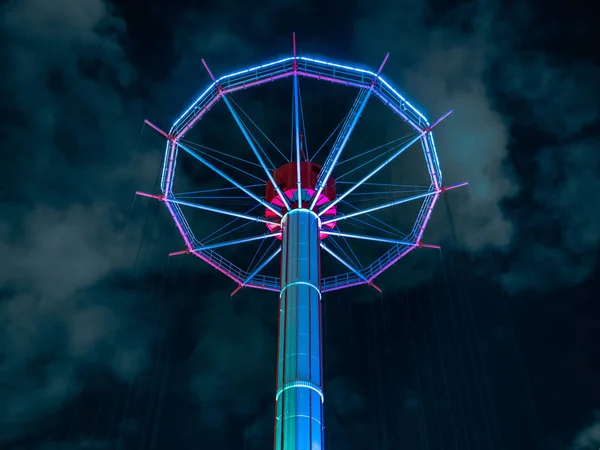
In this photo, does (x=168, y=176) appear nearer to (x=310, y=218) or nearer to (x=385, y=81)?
(x=310, y=218)

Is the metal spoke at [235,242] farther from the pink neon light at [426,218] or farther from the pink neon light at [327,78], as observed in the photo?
the pink neon light at [327,78]

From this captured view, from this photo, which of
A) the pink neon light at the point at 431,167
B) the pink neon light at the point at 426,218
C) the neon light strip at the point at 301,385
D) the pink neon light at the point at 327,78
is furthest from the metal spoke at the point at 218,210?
the neon light strip at the point at 301,385

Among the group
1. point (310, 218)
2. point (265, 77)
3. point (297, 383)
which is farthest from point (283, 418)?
point (265, 77)

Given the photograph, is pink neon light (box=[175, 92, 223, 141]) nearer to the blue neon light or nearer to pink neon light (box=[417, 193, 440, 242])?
the blue neon light

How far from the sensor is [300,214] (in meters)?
32.6

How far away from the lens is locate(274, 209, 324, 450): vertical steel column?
25516 millimetres

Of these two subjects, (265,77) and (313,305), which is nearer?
(313,305)

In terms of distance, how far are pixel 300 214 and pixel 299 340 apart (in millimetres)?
7241

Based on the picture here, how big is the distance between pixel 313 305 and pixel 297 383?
13.1ft

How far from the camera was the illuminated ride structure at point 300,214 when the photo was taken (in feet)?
88.4

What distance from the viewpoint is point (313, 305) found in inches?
1150

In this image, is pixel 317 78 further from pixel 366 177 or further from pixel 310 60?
pixel 366 177

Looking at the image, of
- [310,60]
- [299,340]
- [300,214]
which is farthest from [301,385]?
[310,60]

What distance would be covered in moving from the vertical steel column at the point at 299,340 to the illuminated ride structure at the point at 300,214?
0.04 meters
